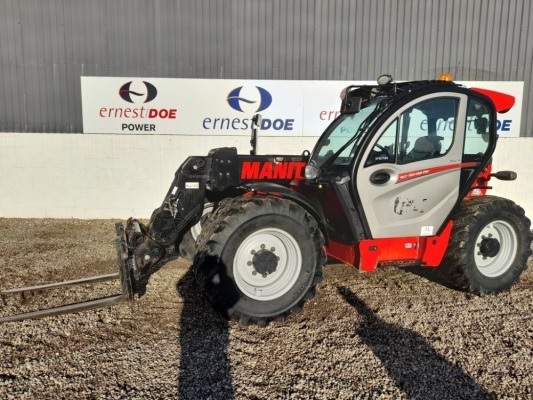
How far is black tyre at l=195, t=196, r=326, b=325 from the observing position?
3.77 metres

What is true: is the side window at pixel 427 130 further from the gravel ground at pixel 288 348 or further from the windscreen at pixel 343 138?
the gravel ground at pixel 288 348

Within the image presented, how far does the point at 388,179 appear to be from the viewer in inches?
167

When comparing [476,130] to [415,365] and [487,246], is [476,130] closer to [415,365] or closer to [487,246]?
[487,246]

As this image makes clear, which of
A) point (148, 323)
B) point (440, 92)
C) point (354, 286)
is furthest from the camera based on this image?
point (354, 286)

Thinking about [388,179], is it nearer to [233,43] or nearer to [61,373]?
[61,373]

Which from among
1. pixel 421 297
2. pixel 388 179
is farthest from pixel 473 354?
pixel 388 179

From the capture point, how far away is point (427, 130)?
14.5 ft

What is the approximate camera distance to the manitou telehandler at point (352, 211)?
12.9ft

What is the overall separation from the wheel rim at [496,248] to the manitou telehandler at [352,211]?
0.5 inches

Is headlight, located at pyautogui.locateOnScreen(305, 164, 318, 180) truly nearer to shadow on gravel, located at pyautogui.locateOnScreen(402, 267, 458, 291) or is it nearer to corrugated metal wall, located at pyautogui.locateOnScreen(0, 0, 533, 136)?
shadow on gravel, located at pyautogui.locateOnScreen(402, 267, 458, 291)

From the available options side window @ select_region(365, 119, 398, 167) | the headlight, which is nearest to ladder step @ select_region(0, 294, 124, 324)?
the headlight

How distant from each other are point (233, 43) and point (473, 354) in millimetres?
7396

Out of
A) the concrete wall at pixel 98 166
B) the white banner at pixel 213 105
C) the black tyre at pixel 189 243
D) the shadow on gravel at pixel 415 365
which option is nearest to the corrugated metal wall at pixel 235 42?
the white banner at pixel 213 105

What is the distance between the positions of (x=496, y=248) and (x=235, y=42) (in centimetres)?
640
